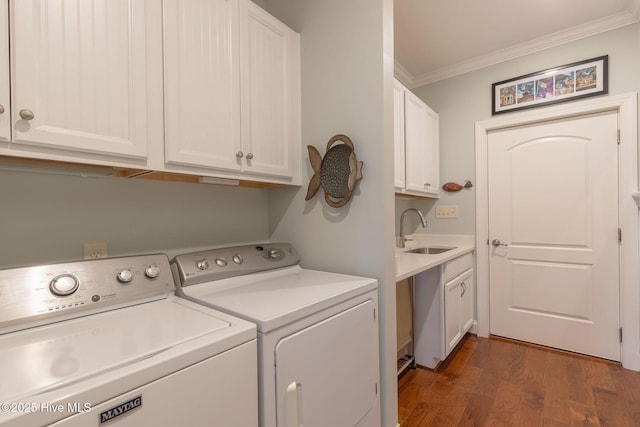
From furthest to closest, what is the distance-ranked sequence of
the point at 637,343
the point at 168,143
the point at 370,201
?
the point at 637,343 < the point at 370,201 < the point at 168,143

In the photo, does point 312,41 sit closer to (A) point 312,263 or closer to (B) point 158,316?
(A) point 312,263

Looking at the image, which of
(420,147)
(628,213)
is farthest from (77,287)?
(628,213)

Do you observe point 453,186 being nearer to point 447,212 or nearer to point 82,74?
point 447,212

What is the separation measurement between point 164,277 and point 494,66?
3.16 meters

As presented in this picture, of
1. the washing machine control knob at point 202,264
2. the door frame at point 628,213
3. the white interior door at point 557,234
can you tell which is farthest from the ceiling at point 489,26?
the washing machine control knob at point 202,264

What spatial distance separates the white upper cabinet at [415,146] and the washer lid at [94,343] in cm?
171

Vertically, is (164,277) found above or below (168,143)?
below

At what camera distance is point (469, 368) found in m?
2.19

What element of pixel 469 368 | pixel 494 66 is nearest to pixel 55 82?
pixel 469 368

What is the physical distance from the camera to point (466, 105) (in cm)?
285

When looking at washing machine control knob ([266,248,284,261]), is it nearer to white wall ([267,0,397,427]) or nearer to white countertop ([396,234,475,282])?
white wall ([267,0,397,427])

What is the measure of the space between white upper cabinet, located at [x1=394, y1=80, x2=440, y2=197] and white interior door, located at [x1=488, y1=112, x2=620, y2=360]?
0.52 meters

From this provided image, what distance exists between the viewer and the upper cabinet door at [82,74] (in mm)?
829

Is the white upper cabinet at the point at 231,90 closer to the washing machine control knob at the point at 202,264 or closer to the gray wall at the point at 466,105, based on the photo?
the washing machine control knob at the point at 202,264
